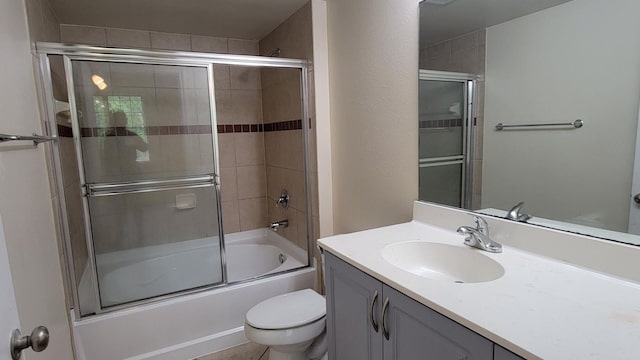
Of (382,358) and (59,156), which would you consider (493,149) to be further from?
(59,156)

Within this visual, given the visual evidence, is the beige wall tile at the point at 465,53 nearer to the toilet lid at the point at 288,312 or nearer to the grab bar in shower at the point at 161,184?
the toilet lid at the point at 288,312

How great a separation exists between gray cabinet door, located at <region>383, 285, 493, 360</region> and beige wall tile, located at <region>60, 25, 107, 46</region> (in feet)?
9.66

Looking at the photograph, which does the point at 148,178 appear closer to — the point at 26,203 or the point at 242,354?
the point at 26,203

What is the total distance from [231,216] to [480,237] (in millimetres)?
2441

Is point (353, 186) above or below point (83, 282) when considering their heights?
above

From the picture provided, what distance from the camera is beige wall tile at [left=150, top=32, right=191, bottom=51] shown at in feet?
9.35

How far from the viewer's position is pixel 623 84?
1005mm

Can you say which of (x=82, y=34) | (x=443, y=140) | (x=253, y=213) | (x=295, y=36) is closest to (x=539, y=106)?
(x=443, y=140)

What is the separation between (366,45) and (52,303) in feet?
6.55

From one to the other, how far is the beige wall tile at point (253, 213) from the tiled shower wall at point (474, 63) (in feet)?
7.39

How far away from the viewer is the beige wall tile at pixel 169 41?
2850 millimetres

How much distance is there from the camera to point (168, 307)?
→ 206 cm

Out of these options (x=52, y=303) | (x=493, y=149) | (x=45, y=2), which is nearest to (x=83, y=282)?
(x=52, y=303)

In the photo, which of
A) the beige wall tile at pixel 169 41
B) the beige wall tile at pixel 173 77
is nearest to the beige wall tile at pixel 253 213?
the beige wall tile at pixel 173 77
